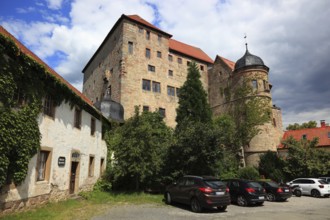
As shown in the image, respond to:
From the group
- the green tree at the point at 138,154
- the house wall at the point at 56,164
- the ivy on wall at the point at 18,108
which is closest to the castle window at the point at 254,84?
the green tree at the point at 138,154

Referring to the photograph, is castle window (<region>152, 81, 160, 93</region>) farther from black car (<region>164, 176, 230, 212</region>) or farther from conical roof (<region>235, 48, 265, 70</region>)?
black car (<region>164, 176, 230, 212</region>)

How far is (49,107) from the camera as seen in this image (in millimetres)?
12203

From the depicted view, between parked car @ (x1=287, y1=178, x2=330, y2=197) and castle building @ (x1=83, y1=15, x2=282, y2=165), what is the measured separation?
1173 centimetres

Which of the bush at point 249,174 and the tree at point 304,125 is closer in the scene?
the bush at point 249,174

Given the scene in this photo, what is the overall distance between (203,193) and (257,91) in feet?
84.4

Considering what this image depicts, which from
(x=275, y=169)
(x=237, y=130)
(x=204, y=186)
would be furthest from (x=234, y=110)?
(x=204, y=186)

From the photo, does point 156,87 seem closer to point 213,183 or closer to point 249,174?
point 249,174

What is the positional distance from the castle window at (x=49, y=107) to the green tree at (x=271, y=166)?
24.7m

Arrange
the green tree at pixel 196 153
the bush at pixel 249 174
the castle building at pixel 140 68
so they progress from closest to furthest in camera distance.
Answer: the green tree at pixel 196 153
the bush at pixel 249 174
the castle building at pixel 140 68

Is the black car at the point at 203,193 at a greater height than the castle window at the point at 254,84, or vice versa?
the castle window at the point at 254,84

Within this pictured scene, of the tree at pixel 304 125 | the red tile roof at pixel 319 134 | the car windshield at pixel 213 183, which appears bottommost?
the car windshield at pixel 213 183

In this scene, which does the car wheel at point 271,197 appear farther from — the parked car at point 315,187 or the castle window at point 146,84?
the castle window at point 146,84

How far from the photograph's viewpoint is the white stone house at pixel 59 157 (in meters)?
10.2

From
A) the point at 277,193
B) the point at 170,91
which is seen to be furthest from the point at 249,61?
the point at 277,193
